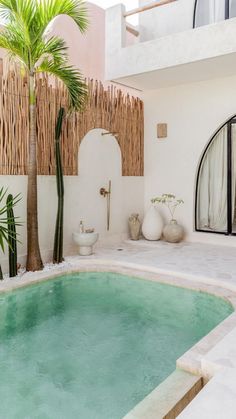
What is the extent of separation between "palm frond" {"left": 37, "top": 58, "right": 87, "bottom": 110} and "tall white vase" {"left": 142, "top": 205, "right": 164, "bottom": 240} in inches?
104

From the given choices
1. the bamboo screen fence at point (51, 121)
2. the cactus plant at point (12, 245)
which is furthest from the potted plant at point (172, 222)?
the cactus plant at point (12, 245)

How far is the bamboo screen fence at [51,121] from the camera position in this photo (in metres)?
4.74

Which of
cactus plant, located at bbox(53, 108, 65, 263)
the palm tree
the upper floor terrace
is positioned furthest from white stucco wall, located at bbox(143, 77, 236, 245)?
cactus plant, located at bbox(53, 108, 65, 263)

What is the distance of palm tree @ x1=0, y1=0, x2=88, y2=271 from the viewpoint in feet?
13.8

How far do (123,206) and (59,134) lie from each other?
7.67 feet

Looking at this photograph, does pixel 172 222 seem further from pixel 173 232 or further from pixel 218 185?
pixel 218 185

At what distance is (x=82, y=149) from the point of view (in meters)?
5.96

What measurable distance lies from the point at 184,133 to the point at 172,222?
68.8 inches

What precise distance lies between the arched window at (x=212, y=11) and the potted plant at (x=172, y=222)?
10.5 ft

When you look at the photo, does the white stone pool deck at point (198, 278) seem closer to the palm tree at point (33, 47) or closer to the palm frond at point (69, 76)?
the palm tree at point (33, 47)

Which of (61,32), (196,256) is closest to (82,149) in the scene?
(196,256)

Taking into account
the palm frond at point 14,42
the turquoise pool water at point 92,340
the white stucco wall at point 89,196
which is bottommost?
the turquoise pool water at point 92,340

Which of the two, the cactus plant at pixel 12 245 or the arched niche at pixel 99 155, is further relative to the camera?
the arched niche at pixel 99 155

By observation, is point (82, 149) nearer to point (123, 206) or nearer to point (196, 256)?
point (123, 206)
